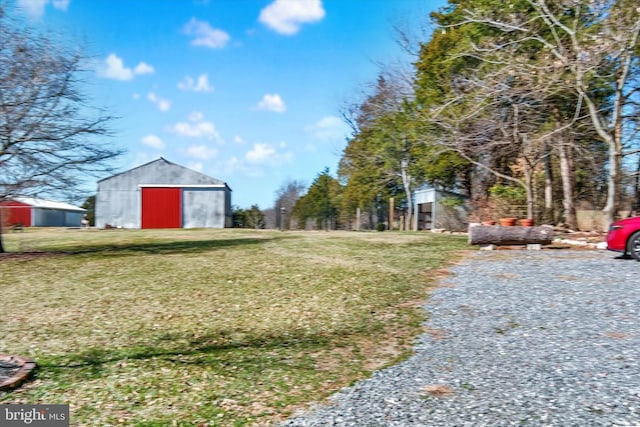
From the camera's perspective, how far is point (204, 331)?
16.1 ft

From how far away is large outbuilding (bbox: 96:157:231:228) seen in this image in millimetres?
27453

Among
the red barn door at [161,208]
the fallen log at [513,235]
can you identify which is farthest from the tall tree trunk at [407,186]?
the red barn door at [161,208]

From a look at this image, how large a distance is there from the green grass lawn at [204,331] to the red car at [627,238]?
3.28 m

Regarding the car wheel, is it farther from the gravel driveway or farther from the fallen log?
the gravel driveway

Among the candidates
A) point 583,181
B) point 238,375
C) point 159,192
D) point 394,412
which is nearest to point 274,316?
point 238,375

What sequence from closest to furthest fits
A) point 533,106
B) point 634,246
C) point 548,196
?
point 634,246, point 533,106, point 548,196

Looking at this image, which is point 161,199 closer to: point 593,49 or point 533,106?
point 533,106

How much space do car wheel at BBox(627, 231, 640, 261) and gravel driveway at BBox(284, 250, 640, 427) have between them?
2257 millimetres

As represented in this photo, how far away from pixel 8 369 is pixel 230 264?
495 centimetres

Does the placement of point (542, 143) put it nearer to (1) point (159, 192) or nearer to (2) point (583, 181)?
(2) point (583, 181)

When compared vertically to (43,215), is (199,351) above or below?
below

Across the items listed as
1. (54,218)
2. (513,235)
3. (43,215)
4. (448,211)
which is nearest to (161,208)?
(448,211)

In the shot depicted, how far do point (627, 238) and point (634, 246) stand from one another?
17 cm

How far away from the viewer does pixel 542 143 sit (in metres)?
13.3
